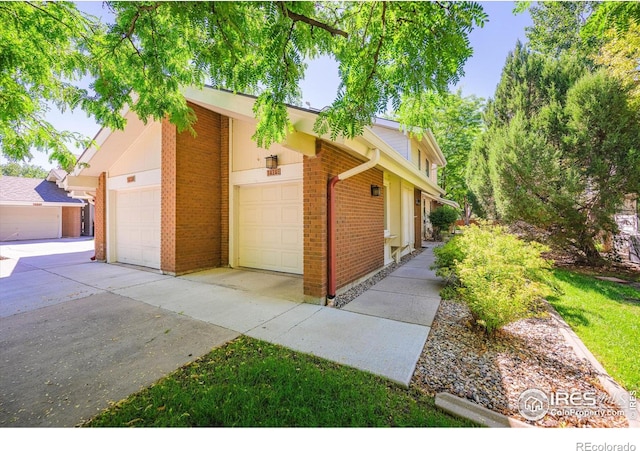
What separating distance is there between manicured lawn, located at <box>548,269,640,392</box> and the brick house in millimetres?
3809

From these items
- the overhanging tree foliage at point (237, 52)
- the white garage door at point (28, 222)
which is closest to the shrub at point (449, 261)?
the overhanging tree foliage at point (237, 52)

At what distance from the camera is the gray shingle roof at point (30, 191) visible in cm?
1692

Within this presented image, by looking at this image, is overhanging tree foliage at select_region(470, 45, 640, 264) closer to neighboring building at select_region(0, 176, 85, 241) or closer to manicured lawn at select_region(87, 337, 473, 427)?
manicured lawn at select_region(87, 337, 473, 427)

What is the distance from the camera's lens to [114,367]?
287cm

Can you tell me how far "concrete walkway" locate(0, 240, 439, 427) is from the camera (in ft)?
8.39

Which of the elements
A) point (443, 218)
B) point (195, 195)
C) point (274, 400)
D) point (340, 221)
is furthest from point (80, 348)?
point (443, 218)

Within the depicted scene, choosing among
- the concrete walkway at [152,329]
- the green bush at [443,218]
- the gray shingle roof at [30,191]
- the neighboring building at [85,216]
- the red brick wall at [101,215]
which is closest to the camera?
the concrete walkway at [152,329]

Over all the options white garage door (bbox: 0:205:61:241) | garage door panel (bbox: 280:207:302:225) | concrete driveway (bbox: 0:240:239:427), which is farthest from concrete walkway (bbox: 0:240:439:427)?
white garage door (bbox: 0:205:61:241)

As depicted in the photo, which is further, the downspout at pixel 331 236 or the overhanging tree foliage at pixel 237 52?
the downspout at pixel 331 236

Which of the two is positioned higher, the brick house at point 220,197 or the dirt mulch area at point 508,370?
the brick house at point 220,197

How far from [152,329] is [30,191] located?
23495mm

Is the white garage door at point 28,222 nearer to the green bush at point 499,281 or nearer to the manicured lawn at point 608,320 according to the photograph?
the green bush at point 499,281

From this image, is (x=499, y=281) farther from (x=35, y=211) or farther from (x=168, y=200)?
(x=35, y=211)
